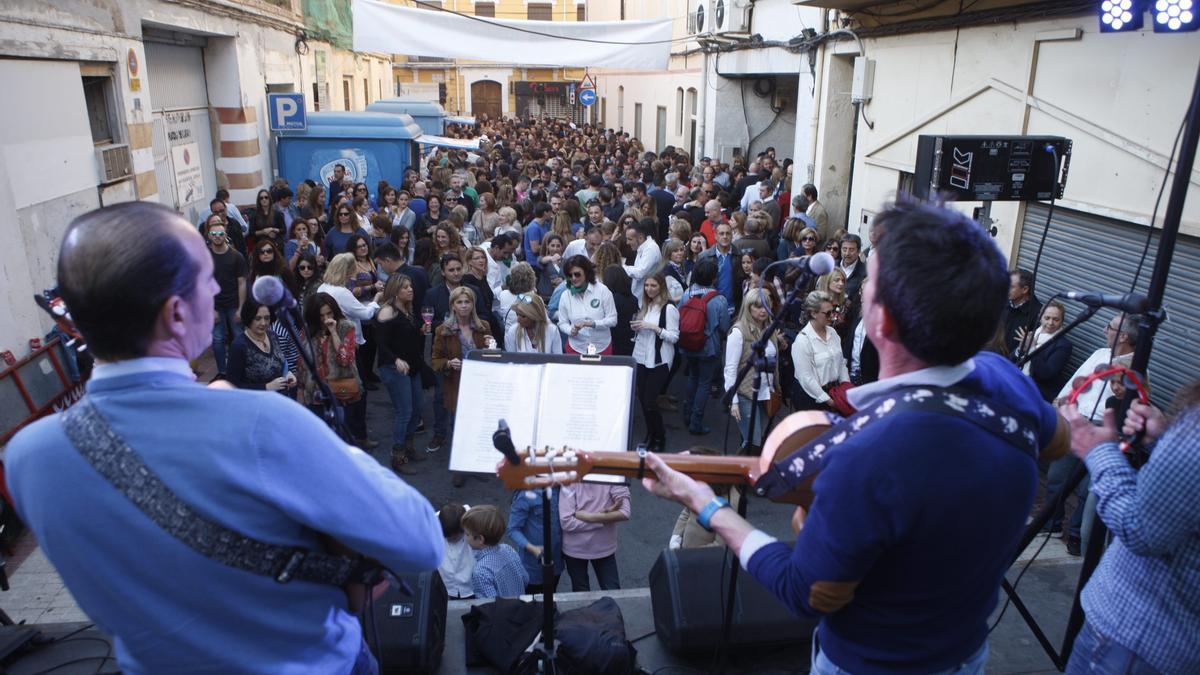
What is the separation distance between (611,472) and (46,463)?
122 centimetres

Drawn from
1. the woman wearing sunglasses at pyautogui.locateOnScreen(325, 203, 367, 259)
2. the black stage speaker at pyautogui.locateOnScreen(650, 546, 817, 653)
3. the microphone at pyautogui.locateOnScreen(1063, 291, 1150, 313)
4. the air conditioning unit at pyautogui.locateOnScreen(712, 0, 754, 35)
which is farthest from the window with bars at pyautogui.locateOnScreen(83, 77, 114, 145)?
the air conditioning unit at pyautogui.locateOnScreen(712, 0, 754, 35)

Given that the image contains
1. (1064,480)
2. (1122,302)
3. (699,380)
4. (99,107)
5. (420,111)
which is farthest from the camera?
(420,111)

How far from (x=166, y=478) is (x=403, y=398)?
516 cm

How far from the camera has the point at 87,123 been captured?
24.8 feet

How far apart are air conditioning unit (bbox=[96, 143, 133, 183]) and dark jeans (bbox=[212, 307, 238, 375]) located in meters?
1.86

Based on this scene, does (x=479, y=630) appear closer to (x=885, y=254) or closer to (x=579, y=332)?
(x=885, y=254)

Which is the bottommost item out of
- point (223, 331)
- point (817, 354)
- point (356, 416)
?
point (356, 416)

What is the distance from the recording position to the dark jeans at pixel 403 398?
6270 mm

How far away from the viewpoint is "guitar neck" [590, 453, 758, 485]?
6.59 ft

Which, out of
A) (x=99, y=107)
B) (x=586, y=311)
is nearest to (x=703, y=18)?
(x=99, y=107)

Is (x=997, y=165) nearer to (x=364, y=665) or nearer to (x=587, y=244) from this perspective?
(x=587, y=244)

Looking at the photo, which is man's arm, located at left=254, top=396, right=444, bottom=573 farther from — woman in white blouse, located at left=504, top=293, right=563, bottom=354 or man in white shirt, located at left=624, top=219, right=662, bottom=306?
man in white shirt, located at left=624, top=219, right=662, bottom=306

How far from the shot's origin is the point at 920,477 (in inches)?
53.5

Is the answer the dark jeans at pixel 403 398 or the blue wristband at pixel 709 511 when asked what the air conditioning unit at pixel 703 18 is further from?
the blue wristband at pixel 709 511
